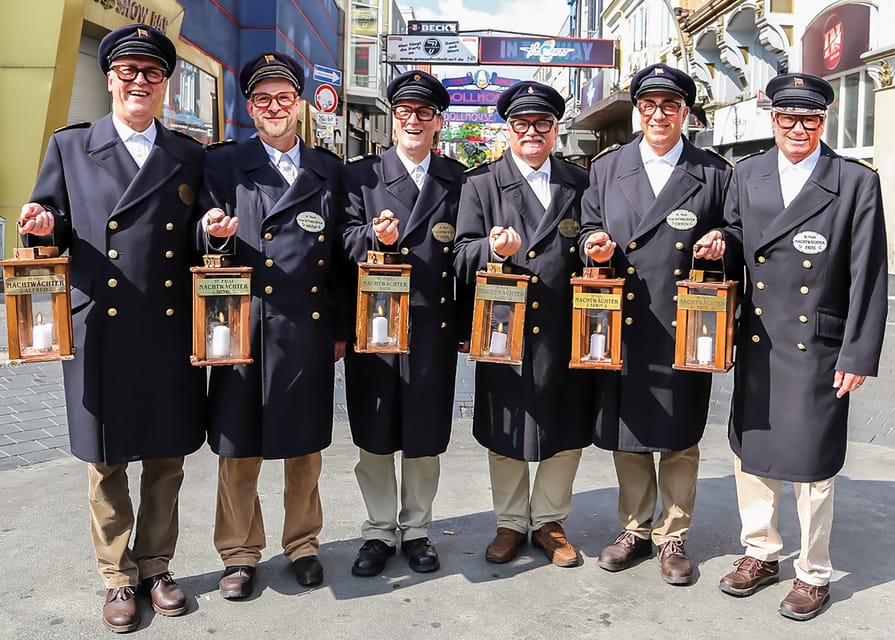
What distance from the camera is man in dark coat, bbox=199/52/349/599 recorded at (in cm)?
385

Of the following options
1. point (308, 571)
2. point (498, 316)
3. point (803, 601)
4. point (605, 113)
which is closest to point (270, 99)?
point (498, 316)

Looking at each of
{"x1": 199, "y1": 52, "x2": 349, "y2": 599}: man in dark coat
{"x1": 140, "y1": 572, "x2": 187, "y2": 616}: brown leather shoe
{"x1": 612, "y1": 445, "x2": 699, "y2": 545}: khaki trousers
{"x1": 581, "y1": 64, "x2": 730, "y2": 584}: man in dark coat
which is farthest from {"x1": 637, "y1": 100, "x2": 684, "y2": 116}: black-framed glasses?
{"x1": 140, "y1": 572, "x2": 187, "y2": 616}: brown leather shoe

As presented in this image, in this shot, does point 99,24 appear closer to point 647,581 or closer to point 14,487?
point 14,487

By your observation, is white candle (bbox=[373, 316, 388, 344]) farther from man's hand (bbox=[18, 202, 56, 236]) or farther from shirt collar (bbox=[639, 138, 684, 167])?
shirt collar (bbox=[639, 138, 684, 167])

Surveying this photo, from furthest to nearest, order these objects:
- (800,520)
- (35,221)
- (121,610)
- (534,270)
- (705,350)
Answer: (534,270)
(800,520)
(705,350)
(121,610)
(35,221)

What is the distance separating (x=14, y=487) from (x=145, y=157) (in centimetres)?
278

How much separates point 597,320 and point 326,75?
626 inches

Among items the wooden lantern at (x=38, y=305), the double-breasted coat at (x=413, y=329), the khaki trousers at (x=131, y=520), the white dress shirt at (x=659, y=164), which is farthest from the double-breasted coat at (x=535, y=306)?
the wooden lantern at (x=38, y=305)

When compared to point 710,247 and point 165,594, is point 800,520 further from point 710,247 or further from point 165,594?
point 165,594

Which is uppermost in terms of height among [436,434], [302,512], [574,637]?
[436,434]

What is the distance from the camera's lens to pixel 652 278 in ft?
13.4

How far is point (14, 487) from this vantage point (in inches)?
213

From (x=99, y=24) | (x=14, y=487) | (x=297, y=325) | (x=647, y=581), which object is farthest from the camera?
(x=99, y=24)

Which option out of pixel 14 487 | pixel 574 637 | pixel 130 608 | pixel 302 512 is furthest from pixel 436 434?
pixel 14 487
